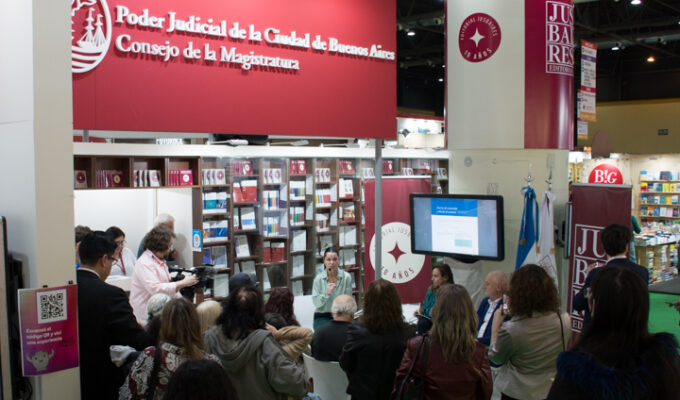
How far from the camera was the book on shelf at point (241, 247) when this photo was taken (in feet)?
25.9

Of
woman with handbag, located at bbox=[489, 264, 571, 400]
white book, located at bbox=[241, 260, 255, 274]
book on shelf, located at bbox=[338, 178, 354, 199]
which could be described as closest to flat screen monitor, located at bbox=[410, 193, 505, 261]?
woman with handbag, located at bbox=[489, 264, 571, 400]

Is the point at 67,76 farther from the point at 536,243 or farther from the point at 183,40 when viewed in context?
the point at 536,243

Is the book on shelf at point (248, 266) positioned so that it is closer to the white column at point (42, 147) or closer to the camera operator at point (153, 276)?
the camera operator at point (153, 276)

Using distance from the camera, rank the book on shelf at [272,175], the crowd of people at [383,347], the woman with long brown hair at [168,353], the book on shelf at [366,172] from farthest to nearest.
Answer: the book on shelf at [366,172], the book on shelf at [272,175], the woman with long brown hair at [168,353], the crowd of people at [383,347]

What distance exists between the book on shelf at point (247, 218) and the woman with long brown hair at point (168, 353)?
17.4 ft

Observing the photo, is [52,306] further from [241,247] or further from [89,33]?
[241,247]

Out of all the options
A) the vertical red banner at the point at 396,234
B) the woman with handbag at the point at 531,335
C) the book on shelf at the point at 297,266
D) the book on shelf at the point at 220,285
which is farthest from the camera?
the book on shelf at the point at 297,266

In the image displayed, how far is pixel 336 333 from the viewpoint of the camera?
374 cm

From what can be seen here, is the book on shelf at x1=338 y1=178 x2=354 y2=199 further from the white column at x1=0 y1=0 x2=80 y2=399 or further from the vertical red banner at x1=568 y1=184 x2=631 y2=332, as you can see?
the white column at x1=0 y1=0 x2=80 y2=399

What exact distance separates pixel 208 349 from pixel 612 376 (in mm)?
1858

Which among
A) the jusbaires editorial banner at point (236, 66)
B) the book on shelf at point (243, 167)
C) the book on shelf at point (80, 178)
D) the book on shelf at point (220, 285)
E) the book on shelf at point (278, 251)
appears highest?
the jusbaires editorial banner at point (236, 66)

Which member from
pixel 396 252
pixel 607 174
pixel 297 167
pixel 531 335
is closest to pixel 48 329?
pixel 531 335

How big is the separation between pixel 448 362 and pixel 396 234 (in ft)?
10.3

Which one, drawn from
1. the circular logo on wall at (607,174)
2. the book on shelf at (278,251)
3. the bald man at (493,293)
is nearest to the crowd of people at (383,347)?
the bald man at (493,293)
